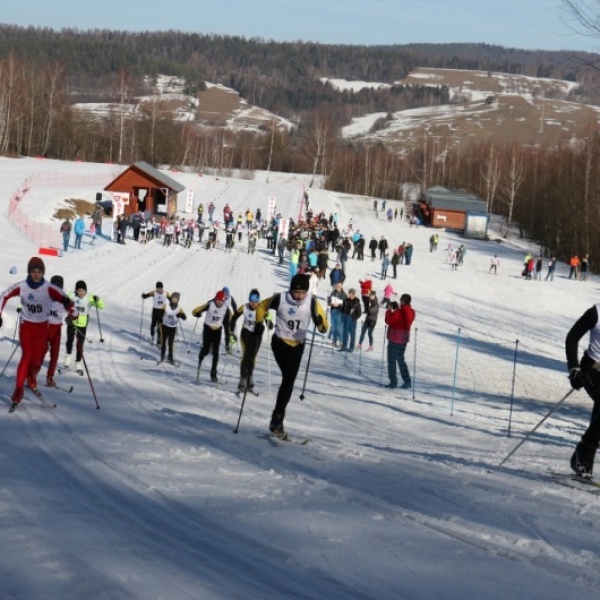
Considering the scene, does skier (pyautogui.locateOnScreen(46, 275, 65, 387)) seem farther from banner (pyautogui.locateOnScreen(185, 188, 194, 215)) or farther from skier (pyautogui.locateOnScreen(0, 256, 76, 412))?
banner (pyautogui.locateOnScreen(185, 188, 194, 215))

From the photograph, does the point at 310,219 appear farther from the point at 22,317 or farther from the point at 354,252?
the point at 22,317

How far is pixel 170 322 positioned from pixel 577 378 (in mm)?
9431

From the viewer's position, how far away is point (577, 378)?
24.2 ft

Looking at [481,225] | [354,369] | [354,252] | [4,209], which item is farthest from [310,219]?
[354,369]

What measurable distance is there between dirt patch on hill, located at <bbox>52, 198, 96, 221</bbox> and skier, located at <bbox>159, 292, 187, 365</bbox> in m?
29.3

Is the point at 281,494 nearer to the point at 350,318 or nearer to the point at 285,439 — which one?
the point at 285,439

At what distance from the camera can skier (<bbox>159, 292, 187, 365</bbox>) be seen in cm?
1559

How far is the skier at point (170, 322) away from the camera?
15.6m

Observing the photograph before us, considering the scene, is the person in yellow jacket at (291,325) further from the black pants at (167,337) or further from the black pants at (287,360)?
the black pants at (167,337)

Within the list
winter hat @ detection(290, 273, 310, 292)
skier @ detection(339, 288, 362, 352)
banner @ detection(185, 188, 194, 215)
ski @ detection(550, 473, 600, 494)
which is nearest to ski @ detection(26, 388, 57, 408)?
winter hat @ detection(290, 273, 310, 292)

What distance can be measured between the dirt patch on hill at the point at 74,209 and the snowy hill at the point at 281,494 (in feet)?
92.5

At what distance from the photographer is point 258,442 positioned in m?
9.02

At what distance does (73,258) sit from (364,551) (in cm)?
2858

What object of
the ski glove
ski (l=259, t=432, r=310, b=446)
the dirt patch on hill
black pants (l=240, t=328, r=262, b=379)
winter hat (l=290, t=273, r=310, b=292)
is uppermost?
winter hat (l=290, t=273, r=310, b=292)
